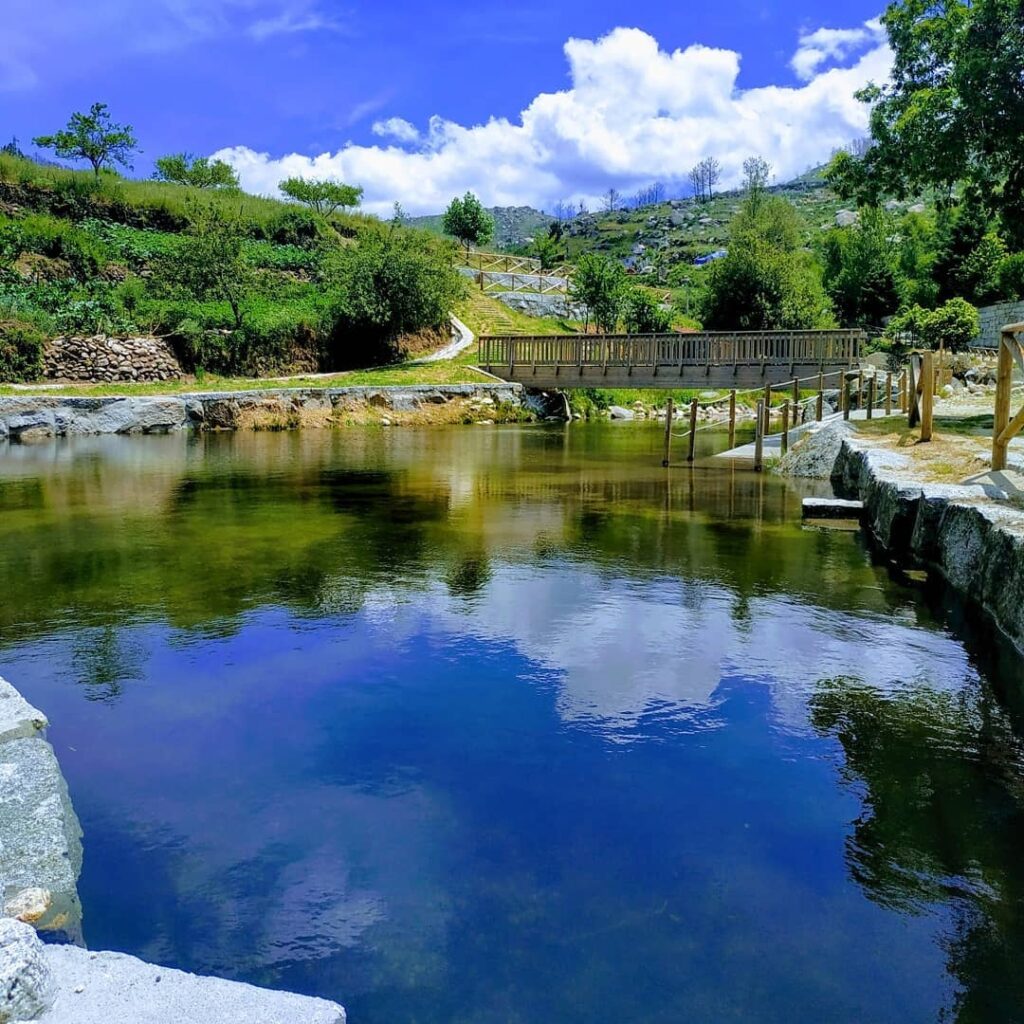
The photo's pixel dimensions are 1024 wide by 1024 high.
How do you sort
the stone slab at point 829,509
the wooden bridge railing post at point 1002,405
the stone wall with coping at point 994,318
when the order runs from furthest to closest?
the stone wall with coping at point 994,318, the stone slab at point 829,509, the wooden bridge railing post at point 1002,405

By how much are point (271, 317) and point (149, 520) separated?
92.4 feet

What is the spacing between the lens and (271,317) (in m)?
41.1

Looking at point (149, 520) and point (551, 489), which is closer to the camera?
point (149, 520)

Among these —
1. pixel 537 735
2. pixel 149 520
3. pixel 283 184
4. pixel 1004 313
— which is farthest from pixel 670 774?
pixel 283 184

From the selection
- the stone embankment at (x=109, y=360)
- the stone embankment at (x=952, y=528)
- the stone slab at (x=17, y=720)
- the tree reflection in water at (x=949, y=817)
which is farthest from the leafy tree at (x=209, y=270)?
the tree reflection in water at (x=949, y=817)

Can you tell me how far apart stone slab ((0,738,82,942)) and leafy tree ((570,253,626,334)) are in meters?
44.8

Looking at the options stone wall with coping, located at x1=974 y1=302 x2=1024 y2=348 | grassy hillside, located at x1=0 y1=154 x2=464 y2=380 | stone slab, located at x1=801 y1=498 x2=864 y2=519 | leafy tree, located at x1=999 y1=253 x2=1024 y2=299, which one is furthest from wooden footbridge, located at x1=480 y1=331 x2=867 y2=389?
stone slab, located at x1=801 y1=498 x2=864 y2=519

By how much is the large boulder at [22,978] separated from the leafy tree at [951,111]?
19904mm

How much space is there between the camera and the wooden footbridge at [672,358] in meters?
33.3

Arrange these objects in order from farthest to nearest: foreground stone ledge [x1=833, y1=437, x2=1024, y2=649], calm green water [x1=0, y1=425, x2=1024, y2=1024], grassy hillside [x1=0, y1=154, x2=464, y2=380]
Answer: grassy hillside [x1=0, y1=154, x2=464, y2=380] < foreground stone ledge [x1=833, y1=437, x2=1024, y2=649] < calm green water [x1=0, y1=425, x2=1024, y2=1024]

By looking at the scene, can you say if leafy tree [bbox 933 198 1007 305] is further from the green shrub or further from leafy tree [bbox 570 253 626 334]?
the green shrub

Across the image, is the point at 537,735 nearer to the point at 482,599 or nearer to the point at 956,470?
the point at 482,599

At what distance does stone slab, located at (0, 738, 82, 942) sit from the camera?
14.1 feet

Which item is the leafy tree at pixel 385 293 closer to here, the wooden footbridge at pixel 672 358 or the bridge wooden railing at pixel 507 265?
the wooden footbridge at pixel 672 358
